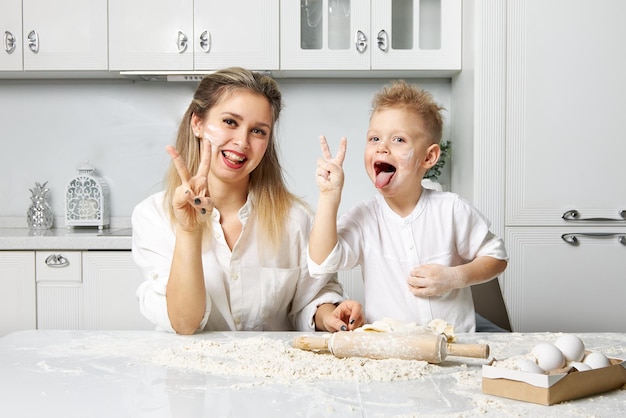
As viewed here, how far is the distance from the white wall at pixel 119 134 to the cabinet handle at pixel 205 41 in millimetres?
394

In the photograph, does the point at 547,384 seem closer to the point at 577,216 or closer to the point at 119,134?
the point at 577,216

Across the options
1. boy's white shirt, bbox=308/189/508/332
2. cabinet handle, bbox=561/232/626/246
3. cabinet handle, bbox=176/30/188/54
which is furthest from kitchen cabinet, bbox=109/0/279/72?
boy's white shirt, bbox=308/189/508/332

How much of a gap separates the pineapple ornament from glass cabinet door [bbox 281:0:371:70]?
1.24 metres

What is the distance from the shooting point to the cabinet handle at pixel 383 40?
3025 millimetres

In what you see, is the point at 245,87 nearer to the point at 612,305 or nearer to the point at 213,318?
the point at 213,318

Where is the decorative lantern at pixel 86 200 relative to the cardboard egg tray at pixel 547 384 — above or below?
above

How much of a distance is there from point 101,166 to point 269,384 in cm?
249

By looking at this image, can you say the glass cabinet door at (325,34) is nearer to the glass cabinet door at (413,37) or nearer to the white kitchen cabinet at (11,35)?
the glass cabinet door at (413,37)

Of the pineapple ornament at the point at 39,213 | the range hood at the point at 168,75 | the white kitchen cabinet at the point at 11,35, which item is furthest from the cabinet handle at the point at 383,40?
the pineapple ornament at the point at 39,213

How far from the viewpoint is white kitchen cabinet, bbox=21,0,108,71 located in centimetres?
304

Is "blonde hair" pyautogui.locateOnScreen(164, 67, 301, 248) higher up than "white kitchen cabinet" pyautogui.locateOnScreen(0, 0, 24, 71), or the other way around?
"white kitchen cabinet" pyautogui.locateOnScreen(0, 0, 24, 71)

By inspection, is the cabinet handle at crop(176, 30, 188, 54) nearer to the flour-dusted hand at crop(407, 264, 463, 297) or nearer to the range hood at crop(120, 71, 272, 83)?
the range hood at crop(120, 71, 272, 83)

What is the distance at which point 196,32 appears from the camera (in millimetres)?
3037

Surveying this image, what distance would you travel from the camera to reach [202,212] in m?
1.48
